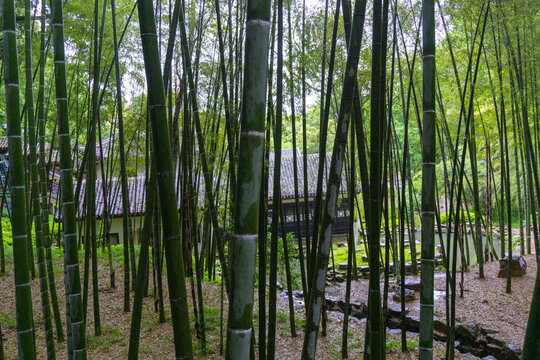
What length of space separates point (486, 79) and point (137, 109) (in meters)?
5.53

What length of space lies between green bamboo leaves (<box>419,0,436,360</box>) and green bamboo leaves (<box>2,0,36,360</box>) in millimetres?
1509

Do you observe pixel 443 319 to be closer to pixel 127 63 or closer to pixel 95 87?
pixel 95 87

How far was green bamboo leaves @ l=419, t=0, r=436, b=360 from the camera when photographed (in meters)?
1.46

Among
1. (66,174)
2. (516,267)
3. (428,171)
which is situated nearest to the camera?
(428,171)

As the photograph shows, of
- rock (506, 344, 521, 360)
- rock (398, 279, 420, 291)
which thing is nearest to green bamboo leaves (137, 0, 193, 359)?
rock (506, 344, 521, 360)

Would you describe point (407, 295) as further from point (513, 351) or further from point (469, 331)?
point (513, 351)

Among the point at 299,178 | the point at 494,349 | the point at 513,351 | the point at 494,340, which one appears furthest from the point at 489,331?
the point at 299,178

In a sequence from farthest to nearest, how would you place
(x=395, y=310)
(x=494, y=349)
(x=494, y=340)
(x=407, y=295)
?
(x=407, y=295), (x=395, y=310), (x=494, y=340), (x=494, y=349)

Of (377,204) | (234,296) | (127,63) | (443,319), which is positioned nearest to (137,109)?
(127,63)

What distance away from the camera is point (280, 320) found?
4500 mm

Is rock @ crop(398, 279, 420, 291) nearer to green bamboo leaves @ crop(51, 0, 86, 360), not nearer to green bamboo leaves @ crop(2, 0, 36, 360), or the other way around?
green bamboo leaves @ crop(51, 0, 86, 360)

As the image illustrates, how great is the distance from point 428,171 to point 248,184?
2.75ft

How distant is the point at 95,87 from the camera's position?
2.67 m

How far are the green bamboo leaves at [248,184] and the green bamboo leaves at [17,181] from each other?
1.10m
